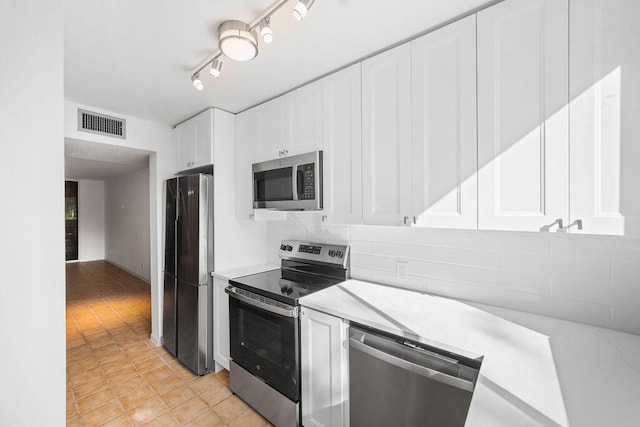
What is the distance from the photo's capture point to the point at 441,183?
1.47m

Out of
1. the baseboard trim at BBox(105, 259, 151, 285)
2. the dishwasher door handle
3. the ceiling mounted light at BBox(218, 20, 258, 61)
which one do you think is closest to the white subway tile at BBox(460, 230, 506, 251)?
the dishwasher door handle

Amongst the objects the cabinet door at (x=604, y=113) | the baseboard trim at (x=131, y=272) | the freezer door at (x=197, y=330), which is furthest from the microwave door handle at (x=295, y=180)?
the baseboard trim at (x=131, y=272)

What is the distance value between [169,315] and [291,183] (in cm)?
205

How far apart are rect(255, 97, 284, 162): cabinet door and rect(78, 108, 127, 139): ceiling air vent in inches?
57.6

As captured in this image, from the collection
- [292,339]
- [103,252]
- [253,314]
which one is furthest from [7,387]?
[103,252]

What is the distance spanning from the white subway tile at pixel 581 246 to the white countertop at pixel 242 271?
2114 millimetres

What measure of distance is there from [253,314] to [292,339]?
1.39ft

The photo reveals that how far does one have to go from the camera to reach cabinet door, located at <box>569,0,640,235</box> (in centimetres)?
103

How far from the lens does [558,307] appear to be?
56.7 inches

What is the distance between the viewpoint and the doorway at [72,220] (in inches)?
302

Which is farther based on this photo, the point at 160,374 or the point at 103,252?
the point at 103,252

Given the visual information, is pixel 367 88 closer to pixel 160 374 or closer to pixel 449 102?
pixel 449 102

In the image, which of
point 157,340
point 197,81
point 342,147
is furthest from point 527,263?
point 157,340

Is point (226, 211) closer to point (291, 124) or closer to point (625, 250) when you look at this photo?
point (291, 124)
